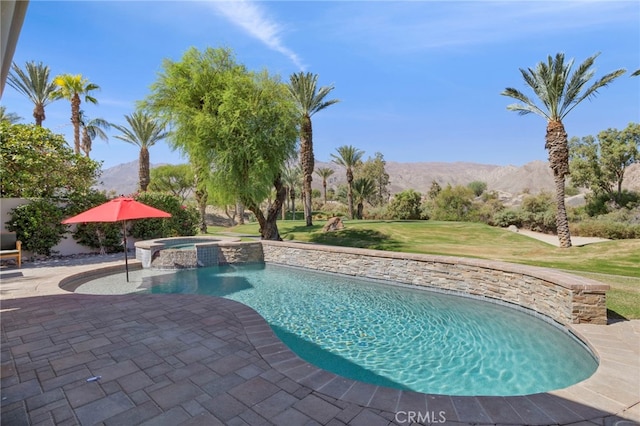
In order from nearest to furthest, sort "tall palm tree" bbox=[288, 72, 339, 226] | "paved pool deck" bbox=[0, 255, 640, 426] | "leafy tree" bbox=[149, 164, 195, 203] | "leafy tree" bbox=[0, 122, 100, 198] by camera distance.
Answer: "paved pool deck" bbox=[0, 255, 640, 426]
"leafy tree" bbox=[0, 122, 100, 198]
"tall palm tree" bbox=[288, 72, 339, 226]
"leafy tree" bbox=[149, 164, 195, 203]

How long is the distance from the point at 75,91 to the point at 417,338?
32060mm

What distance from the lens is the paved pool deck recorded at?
9.98ft

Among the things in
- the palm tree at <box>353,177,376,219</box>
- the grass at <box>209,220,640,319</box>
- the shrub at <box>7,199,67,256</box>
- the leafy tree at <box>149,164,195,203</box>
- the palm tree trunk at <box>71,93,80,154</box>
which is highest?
the palm tree trunk at <box>71,93,80,154</box>

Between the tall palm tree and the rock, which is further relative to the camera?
the tall palm tree

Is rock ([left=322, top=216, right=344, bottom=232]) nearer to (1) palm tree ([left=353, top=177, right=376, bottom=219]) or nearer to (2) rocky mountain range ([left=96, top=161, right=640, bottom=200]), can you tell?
(1) palm tree ([left=353, top=177, right=376, bottom=219])

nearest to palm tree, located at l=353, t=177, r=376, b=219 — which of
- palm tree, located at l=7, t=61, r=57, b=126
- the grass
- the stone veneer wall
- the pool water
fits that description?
the grass

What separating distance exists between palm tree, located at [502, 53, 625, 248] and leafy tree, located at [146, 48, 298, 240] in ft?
45.2

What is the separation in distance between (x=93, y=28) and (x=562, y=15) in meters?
12.4

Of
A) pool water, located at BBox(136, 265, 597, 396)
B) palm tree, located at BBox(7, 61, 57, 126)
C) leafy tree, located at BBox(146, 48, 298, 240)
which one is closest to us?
pool water, located at BBox(136, 265, 597, 396)

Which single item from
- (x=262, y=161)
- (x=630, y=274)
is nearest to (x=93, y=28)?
(x=262, y=161)

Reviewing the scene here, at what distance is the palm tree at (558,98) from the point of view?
634 inches

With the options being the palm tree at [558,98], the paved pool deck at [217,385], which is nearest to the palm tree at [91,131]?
the paved pool deck at [217,385]

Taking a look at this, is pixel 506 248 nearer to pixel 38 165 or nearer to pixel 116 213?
pixel 116 213

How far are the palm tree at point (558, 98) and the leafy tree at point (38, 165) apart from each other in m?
24.0
